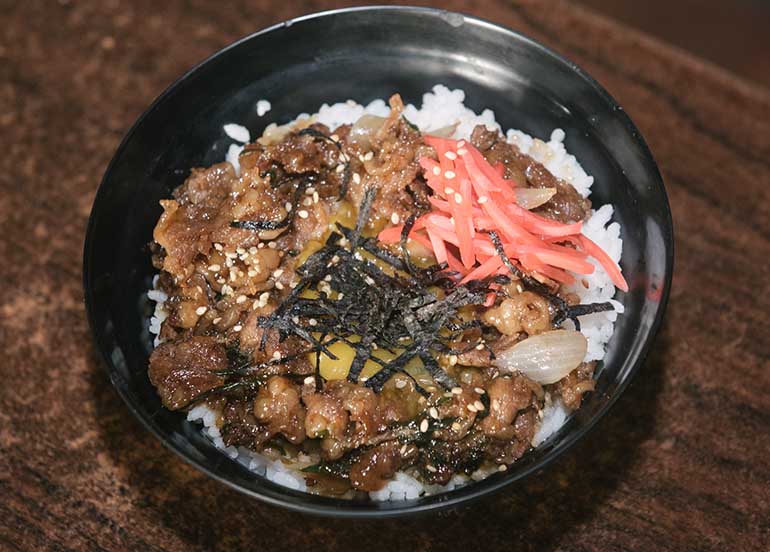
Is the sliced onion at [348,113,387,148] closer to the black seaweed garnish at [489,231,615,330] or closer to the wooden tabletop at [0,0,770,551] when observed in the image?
the black seaweed garnish at [489,231,615,330]

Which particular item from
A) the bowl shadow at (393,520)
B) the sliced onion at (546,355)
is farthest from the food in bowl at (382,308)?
the bowl shadow at (393,520)

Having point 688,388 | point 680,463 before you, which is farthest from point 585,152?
A: point 680,463

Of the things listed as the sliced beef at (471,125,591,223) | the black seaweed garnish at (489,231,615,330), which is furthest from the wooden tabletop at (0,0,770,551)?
the sliced beef at (471,125,591,223)

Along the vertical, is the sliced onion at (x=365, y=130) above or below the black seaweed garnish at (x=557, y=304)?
above

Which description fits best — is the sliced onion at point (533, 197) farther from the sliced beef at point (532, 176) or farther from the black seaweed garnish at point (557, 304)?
the black seaweed garnish at point (557, 304)

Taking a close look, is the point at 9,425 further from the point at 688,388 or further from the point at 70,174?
the point at 688,388

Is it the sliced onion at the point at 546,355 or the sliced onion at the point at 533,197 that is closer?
the sliced onion at the point at 546,355
